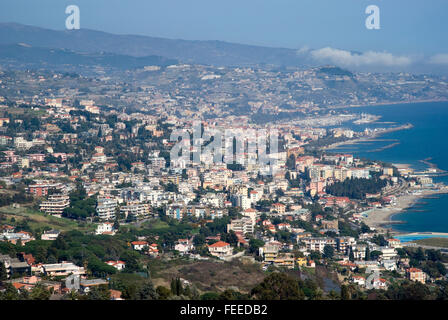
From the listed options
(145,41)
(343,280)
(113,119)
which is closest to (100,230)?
(343,280)

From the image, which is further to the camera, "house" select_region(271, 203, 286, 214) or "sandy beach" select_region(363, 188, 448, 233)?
"house" select_region(271, 203, 286, 214)

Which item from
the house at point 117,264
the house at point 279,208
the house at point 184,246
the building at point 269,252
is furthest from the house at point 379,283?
the house at point 279,208

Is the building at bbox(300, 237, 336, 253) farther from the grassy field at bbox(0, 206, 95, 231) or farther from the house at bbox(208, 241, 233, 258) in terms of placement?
the grassy field at bbox(0, 206, 95, 231)

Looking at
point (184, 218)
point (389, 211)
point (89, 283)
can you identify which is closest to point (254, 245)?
point (184, 218)

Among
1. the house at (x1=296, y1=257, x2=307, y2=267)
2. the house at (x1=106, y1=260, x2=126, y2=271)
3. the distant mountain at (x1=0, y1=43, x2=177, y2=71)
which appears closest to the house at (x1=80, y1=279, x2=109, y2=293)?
the house at (x1=106, y1=260, x2=126, y2=271)

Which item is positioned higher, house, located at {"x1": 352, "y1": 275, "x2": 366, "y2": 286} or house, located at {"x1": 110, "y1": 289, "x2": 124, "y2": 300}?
house, located at {"x1": 110, "y1": 289, "x2": 124, "y2": 300}

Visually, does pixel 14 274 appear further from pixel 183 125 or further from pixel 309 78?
pixel 309 78

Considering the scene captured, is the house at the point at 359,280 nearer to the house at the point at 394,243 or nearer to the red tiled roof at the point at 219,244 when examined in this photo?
the red tiled roof at the point at 219,244
